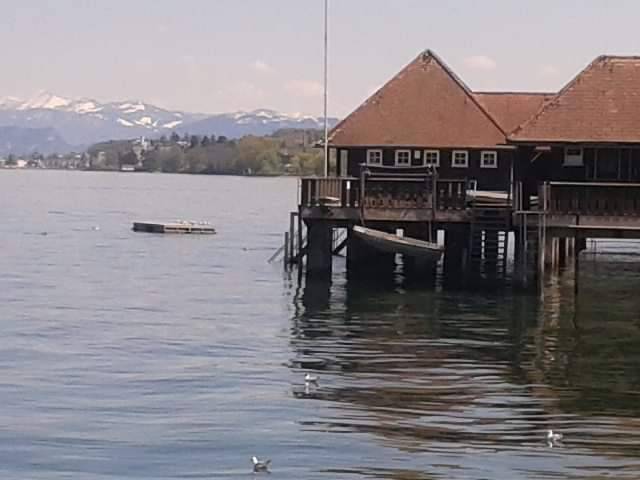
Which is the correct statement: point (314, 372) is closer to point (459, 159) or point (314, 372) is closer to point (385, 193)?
point (385, 193)

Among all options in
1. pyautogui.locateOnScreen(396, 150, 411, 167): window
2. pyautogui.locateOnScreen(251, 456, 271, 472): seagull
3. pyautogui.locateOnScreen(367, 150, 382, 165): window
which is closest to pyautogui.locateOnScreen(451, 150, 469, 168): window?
pyautogui.locateOnScreen(396, 150, 411, 167): window

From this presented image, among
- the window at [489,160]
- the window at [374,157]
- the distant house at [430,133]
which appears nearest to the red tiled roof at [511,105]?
the distant house at [430,133]

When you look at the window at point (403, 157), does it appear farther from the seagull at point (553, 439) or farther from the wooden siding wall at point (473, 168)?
the seagull at point (553, 439)

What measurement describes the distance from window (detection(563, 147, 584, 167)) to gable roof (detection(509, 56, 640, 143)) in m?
0.76

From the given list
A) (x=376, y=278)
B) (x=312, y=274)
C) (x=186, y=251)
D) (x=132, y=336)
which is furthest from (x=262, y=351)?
(x=186, y=251)

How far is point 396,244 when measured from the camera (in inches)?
1693

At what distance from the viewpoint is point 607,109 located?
43.2 metres

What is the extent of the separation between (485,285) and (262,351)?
1552 centimetres

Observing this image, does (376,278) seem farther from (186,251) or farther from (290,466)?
(290,466)

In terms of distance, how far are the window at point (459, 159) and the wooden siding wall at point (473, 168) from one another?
10 cm

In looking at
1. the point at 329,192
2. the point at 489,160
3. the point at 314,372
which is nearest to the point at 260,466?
the point at 314,372

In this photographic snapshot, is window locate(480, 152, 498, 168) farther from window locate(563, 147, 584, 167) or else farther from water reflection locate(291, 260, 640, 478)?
window locate(563, 147, 584, 167)

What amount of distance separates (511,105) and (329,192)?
11389 millimetres

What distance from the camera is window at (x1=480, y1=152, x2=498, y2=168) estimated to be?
49500 millimetres
